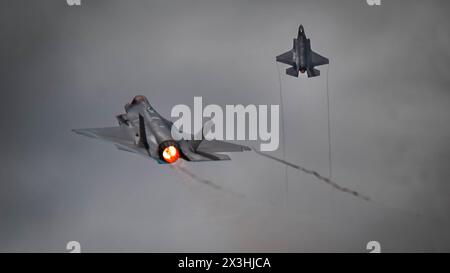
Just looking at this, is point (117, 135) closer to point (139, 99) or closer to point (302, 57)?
point (139, 99)

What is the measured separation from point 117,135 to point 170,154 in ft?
16.7

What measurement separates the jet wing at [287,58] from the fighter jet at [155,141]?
1098cm

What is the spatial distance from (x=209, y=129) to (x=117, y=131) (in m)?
7.48

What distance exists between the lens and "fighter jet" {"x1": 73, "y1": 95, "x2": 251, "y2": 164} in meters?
29.2

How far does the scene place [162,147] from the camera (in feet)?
95.6

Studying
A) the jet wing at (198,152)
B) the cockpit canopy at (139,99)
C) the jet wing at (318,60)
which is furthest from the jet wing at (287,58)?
the jet wing at (198,152)

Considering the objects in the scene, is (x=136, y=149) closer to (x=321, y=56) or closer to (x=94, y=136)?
(x=94, y=136)

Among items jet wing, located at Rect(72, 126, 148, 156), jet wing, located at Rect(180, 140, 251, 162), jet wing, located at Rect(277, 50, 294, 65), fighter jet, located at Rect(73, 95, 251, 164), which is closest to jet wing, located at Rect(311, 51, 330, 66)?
jet wing, located at Rect(277, 50, 294, 65)

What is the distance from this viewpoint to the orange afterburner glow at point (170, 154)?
29.1 m

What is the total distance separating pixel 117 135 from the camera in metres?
33.0

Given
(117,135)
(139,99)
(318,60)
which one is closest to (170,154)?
(117,135)

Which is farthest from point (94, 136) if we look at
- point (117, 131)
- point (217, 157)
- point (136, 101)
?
point (217, 157)
